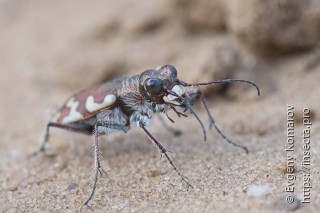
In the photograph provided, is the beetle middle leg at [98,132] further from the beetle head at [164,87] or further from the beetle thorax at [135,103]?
the beetle head at [164,87]

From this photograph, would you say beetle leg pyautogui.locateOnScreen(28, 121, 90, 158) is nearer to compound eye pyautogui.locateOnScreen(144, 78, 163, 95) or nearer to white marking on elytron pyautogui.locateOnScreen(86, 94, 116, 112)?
white marking on elytron pyautogui.locateOnScreen(86, 94, 116, 112)

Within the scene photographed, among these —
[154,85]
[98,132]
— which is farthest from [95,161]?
[154,85]

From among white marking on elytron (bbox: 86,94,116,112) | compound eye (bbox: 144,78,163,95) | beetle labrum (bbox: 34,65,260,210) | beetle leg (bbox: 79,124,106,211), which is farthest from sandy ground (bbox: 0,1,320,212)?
compound eye (bbox: 144,78,163,95)

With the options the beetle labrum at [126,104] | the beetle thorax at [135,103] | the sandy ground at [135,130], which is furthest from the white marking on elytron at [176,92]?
the sandy ground at [135,130]

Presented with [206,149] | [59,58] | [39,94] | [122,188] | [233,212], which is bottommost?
[233,212]

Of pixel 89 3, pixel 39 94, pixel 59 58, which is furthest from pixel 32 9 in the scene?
pixel 39 94

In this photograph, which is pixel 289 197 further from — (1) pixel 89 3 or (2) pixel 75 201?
(1) pixel 89 3

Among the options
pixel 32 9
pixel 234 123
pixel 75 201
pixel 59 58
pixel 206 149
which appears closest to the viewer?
pixel 75 201

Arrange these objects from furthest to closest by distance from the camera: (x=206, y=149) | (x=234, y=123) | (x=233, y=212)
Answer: (x=234, y=123)
(x=206, y=149)
(x=233, y=212)
